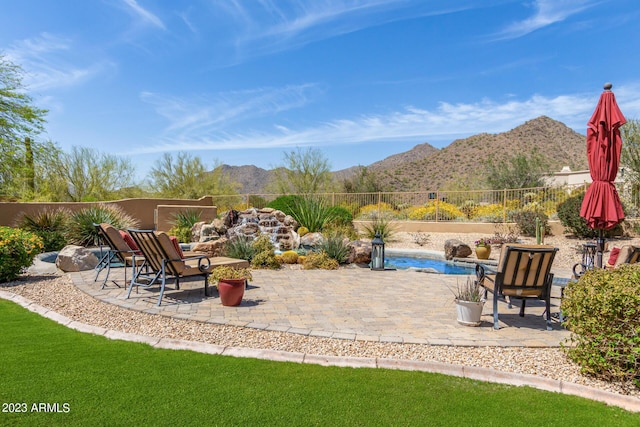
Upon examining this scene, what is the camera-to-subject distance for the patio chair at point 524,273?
450 centimetres

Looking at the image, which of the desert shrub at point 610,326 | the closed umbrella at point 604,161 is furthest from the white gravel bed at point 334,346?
the closed umbrella at point 604,161

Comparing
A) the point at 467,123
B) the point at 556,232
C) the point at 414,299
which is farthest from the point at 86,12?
the point at 467,123

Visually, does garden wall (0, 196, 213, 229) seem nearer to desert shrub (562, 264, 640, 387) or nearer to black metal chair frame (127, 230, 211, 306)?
black metal chair frame (127, 230, 211, 306)

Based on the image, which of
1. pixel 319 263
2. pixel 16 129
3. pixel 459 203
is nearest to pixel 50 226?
pixel 319 263

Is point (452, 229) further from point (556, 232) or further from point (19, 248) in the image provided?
point (19, 248)

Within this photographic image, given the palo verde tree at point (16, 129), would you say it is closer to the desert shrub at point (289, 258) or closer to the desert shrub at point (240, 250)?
the desert shrub at point (240, 250)

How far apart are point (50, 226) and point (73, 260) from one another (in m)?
5.58

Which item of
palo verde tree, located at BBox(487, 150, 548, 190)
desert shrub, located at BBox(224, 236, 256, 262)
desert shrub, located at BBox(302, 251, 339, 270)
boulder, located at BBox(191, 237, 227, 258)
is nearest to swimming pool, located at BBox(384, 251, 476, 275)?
desert shrub, located at BBox(302, 251, 339, 270)

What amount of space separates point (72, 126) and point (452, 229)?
15924 millimetres

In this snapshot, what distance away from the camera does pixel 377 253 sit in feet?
29.0

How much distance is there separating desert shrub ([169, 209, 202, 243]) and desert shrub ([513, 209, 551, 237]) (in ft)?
38.5

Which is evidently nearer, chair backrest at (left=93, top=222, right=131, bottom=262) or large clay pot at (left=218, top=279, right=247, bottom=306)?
large clay pot at (left=218, top=279, right=247, bottom=306)

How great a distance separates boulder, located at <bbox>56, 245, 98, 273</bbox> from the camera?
26.5 feet

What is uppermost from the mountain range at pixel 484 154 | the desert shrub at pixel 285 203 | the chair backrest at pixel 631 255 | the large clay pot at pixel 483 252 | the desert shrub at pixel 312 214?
the mountain range at pixel 484 154
